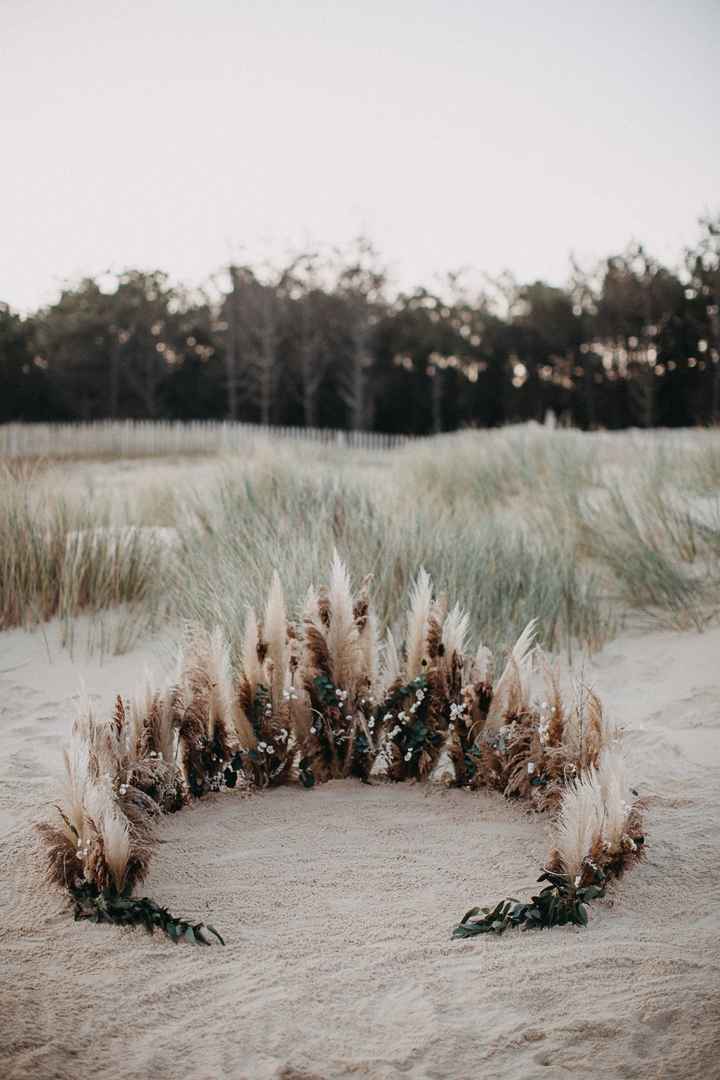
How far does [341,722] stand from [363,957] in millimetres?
1026

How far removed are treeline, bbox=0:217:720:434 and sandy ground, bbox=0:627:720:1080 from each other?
24.2 m

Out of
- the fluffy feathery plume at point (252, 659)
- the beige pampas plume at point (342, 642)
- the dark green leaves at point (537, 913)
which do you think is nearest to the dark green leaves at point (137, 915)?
the dark green leaves at point (537, 913)

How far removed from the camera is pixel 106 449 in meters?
20.1

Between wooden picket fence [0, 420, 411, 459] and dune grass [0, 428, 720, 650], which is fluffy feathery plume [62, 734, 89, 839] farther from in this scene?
wooden picket fence [0, 420, 411, 459]

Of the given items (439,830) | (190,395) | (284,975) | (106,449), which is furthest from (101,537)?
(190,395)

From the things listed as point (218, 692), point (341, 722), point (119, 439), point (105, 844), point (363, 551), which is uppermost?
point (119, 439)

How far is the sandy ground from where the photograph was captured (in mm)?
1892

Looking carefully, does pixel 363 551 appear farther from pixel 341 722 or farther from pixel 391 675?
pixel 341 722

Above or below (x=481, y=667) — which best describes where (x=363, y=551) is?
above

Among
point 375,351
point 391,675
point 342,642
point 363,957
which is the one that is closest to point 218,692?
point 342,642

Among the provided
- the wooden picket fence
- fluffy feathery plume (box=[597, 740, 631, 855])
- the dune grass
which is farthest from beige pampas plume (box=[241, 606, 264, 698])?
the wooden picket fence

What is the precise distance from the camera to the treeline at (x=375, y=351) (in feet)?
87.9

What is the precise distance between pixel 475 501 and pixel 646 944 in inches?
233

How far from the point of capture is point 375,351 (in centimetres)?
3114
